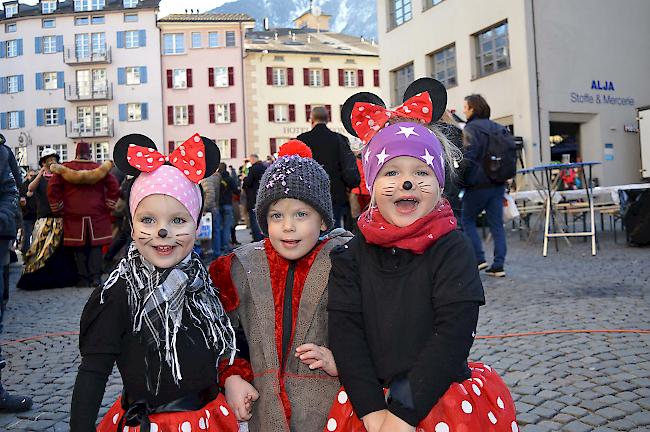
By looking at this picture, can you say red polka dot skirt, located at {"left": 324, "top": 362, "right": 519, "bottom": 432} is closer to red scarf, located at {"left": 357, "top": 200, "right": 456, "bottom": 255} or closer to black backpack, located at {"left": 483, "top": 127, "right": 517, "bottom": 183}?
red scarf, located at {"left": 357, "top": 200, "right": 456, "bottom": 255}

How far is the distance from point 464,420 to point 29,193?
809 cm

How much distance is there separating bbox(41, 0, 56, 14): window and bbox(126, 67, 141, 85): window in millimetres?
9139

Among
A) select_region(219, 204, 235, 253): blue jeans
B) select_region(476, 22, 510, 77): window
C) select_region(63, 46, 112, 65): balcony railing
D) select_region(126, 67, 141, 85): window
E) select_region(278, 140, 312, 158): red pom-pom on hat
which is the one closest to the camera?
select_region(278, 140, 312, 158): red pom-pom on hat

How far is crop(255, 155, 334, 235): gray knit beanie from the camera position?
2.14 m

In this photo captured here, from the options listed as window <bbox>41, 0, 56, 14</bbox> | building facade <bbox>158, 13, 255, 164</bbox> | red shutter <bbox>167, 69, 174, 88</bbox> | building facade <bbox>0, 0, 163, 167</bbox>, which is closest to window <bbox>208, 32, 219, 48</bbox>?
building facade <bbox>158, 13, 255, 164</bbox>

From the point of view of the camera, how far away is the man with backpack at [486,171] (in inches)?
275

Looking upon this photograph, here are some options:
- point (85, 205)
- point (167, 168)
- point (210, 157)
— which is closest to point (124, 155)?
point (167, 168)

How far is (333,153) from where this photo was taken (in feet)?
24.4

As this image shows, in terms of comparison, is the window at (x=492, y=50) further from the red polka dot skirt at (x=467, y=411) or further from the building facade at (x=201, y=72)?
the building facade at (x=201, y=72)

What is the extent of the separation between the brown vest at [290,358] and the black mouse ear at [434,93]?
63cm

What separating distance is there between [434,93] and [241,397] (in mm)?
1216

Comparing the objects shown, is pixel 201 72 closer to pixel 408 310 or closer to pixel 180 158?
pixel 180 158

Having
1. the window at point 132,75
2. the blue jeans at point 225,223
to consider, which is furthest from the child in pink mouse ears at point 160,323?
the window at point 132,75

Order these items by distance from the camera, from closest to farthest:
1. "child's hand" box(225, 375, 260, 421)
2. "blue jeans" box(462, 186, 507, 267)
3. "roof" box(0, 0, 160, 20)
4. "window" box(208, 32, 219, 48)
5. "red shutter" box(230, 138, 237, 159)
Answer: "child's hand" box(225, 375, 260, 421)
"blue jeans" box(462, 186, 507, 267)
"red shutter" box(230, 138, 237, 159)
"window" box(208, 32, 219, 48)
"roof" box(0, 0, 160, 20)
